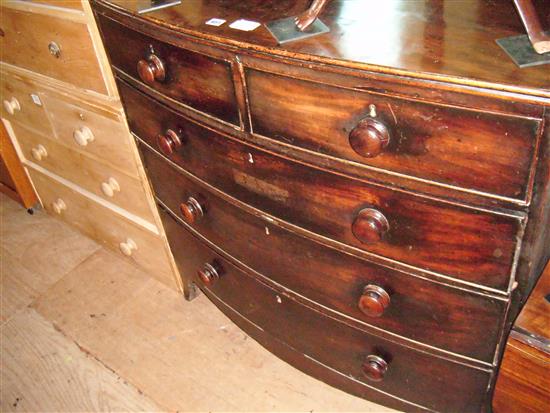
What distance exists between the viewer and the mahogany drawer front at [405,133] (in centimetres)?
69

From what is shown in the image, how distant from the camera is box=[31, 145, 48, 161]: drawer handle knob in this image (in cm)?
195

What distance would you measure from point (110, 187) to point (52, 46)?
49cm

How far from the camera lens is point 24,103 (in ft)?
6.04

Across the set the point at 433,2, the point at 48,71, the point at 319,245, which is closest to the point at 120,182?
the point at 48,71

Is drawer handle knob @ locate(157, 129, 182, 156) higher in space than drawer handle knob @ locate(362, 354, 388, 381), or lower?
higher

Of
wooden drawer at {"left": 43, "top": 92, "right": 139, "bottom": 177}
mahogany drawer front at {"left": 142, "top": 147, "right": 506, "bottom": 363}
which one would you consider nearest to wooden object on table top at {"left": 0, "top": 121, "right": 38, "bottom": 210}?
wooden drawer at {"left": 43, "top": 92, "right": 139, "bottom": 177}

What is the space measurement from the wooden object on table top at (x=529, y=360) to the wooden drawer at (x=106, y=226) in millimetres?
1173

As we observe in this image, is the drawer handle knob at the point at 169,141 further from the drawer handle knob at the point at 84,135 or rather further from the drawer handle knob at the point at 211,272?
the drawer handle knob at the point at 84,135

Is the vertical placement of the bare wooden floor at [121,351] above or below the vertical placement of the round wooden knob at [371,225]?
below

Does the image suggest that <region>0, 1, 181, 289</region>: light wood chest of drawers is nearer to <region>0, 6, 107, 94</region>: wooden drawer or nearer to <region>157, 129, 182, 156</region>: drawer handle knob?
<region>0, 6, 107, 94</region>: wooden drawer

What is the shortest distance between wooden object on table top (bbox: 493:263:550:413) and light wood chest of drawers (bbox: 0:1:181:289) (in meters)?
1.13

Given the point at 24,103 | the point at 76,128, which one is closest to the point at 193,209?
the point at 76,128

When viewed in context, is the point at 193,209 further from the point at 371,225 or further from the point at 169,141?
the point at 371,225

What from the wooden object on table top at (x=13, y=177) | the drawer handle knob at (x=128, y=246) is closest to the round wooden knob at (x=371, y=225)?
the drawer handle knob at (x=128, y=246)
